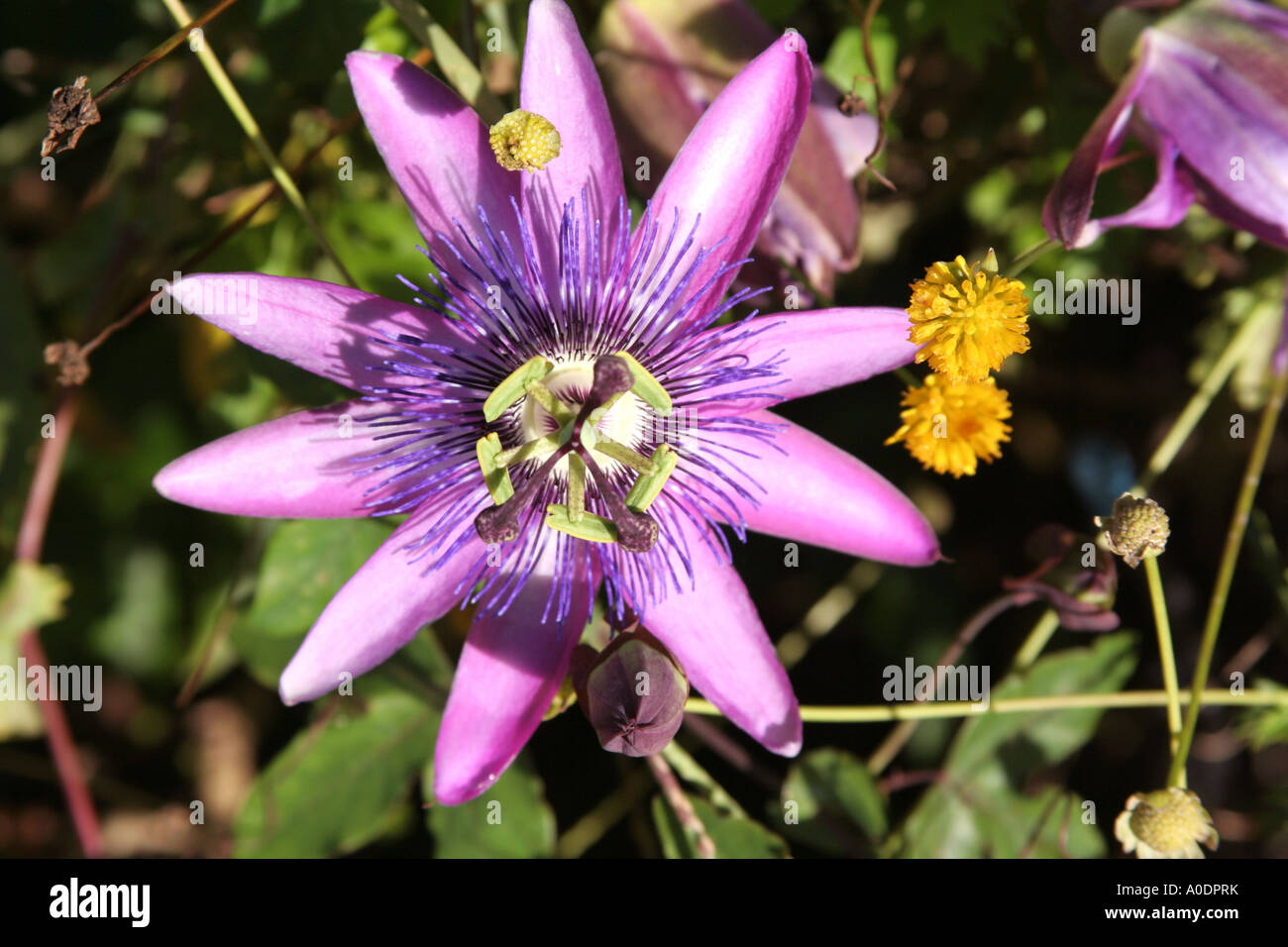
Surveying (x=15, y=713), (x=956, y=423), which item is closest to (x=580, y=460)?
(x=956, y=423)

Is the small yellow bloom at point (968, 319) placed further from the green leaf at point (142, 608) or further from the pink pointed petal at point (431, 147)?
the green leaf at point (142, 608)

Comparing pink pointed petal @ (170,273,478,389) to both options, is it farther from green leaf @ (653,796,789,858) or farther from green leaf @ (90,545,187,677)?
green leaf @ (90,545,187,677)

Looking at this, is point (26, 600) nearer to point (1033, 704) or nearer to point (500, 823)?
point (500, 823)

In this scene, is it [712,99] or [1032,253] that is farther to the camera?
[712,99]

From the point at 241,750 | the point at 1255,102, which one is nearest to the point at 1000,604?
the point at 1255,102

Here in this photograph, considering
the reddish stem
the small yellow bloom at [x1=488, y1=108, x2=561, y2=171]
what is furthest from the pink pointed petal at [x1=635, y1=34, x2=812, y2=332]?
the reddish stem
